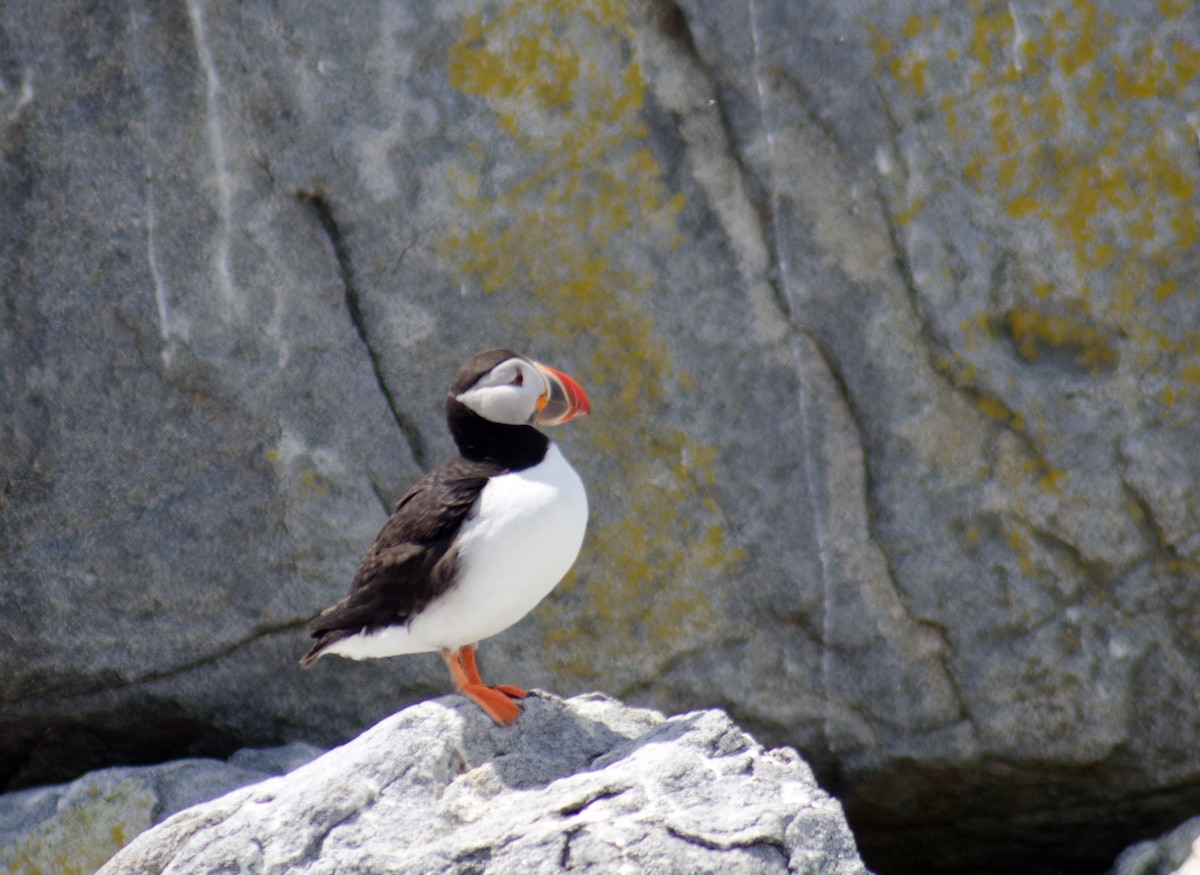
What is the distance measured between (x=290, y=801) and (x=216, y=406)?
198cm

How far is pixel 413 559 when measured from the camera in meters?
3.68

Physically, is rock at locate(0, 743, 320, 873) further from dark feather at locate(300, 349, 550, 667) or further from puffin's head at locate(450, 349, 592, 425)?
puffin's head at locate(450, 349, 592, 425)

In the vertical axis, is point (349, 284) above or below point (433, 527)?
above

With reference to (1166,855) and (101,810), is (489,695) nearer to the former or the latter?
(101,810)

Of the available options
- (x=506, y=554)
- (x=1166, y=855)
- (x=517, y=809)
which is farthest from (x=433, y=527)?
(x=1166, y=855)

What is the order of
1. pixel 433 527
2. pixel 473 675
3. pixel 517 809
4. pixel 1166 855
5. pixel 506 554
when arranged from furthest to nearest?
1. pixel 1166 855
2. pixel 473 675
3. pixel 433 527
4. pixel 506 554
5. pixel 517 809

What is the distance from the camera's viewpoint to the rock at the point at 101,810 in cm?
460

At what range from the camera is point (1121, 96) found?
4.52 meters

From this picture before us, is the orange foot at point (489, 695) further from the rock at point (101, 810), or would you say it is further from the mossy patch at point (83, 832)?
the mossy patch at point (83, 832)

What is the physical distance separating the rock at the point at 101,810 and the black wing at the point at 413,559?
46.9 inches

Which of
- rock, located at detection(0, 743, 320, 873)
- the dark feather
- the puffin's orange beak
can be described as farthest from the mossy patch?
the puffin's orange beak

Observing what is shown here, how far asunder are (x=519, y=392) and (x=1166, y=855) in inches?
102

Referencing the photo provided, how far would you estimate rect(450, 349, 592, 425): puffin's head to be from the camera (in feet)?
12.0

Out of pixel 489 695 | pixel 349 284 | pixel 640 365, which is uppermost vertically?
pixel 349 284
